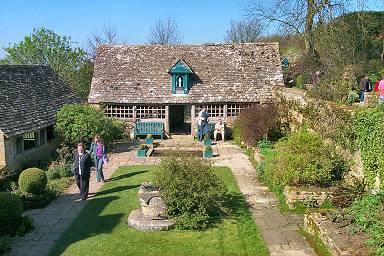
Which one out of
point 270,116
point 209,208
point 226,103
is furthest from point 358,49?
point 209,208

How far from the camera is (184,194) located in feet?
36.0

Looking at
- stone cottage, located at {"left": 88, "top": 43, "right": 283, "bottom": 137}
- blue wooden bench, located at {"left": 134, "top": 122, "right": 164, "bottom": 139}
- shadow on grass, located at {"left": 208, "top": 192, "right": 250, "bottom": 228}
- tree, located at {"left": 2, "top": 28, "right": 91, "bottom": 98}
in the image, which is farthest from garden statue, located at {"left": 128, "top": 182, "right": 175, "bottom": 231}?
tree, located at {"left": 2, "top": 28, "right": 91, "bottom": 98}

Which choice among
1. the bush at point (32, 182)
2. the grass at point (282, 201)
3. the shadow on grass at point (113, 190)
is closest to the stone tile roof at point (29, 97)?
the bush at point (32, 182)

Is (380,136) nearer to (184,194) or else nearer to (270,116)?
(184,194)

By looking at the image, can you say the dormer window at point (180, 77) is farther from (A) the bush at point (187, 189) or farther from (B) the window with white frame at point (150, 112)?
(A) the bush at point (187, 189)

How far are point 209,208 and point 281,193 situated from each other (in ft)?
9.70

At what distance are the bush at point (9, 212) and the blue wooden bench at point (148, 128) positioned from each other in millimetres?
13517

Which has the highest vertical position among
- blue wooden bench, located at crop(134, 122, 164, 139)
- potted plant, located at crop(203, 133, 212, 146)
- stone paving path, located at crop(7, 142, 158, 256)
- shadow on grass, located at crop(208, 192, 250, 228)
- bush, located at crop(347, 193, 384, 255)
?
blue wooden bench, located at crop(134, 122, 164, 139)

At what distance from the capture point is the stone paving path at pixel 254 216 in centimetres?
998

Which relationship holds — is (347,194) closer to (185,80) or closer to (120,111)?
(185,80)

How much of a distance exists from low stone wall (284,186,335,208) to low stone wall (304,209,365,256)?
5.63 ft

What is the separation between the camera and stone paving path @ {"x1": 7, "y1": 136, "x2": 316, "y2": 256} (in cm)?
998

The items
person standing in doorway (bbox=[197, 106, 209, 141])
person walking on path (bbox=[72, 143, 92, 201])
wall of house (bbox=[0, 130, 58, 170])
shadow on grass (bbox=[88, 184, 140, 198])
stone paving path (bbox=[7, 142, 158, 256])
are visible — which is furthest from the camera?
person standing in doorway (bbox=[197, 106, 209, 141])

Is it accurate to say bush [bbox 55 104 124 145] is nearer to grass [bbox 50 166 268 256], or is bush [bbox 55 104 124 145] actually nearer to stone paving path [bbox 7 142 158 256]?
stone paving path [bbox 7 142 158 256]
